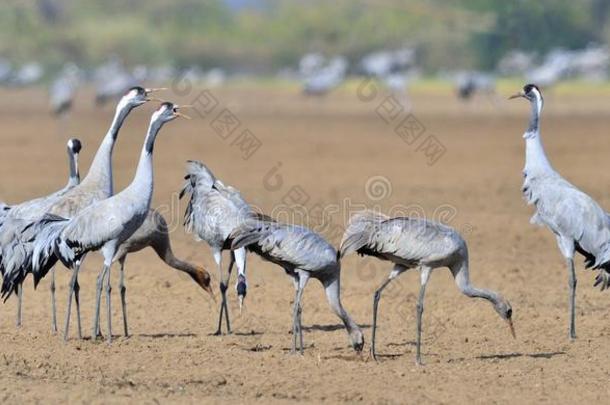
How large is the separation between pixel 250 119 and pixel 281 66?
34733 mm

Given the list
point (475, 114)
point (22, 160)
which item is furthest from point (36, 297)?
point (475, 114)

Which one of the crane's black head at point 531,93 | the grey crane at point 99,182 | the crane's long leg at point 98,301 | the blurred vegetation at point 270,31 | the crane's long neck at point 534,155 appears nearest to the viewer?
the crane's long leg at point 98,301

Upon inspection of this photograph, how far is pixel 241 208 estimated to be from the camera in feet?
35.4

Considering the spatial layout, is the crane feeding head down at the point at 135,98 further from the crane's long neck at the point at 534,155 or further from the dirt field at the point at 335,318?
the crane's long neck at the point at 534,155

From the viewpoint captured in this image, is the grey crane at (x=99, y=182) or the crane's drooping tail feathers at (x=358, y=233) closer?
the crane's drooping tail feathers at (x=358, y=233)

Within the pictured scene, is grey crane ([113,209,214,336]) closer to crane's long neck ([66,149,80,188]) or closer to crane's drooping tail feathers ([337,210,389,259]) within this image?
crane's long neck ([66,149,80,188])

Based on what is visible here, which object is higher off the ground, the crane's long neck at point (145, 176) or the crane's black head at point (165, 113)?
the crane's black head at point (165, 113)

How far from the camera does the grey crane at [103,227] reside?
9.80 metres

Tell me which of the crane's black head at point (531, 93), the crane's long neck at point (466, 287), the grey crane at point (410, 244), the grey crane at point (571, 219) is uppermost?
the crane's black head at point (531, 93)

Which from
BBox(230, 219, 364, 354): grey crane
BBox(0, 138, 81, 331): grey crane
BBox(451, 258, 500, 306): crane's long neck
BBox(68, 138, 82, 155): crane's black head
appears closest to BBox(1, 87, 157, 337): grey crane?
BBox(0, 138, 81, 331): grey crane

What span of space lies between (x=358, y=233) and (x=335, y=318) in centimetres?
195

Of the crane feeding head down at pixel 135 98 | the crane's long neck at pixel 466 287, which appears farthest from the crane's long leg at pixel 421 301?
the crane feeding head down at pixel 135 98

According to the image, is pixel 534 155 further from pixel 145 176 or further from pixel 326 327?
pixel 145 176

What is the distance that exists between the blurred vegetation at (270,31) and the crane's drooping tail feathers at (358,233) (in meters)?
41.4
